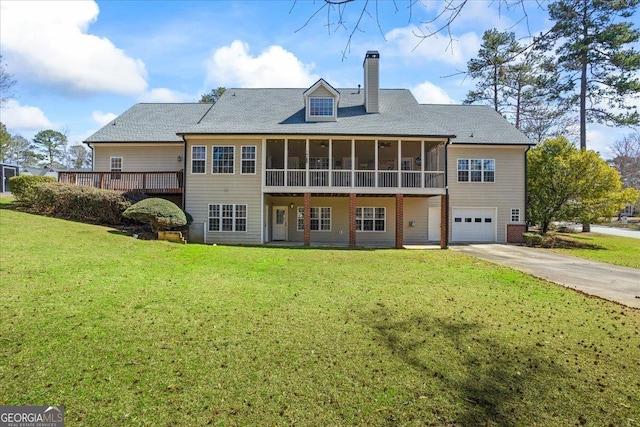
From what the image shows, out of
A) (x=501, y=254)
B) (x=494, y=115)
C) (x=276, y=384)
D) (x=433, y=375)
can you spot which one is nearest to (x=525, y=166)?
(x=494, y=115)

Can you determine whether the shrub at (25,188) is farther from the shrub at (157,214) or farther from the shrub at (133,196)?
the shrub at (157,214)

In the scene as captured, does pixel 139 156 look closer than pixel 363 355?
No

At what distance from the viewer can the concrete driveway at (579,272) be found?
8.46 metres

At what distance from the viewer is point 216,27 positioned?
5320mm

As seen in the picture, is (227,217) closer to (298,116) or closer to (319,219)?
(319,219)

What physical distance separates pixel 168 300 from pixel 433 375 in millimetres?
4628

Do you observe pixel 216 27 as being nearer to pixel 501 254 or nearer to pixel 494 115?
pixel 501 254

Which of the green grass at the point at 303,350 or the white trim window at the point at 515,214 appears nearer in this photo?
the green grass at the point at 303,350

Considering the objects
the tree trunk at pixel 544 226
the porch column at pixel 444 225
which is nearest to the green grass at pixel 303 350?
the porch column at pixel 444 225

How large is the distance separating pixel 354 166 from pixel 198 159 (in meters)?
7.78

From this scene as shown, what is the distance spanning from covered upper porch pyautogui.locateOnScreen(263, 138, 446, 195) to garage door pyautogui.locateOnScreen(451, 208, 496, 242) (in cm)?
342

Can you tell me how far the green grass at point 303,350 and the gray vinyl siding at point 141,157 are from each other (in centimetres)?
1207

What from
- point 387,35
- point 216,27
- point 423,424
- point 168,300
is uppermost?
point 216,27

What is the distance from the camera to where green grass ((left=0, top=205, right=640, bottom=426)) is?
Answer: 3.46 meters
